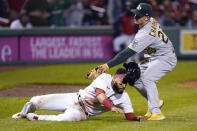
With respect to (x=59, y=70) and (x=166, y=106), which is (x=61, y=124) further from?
(x=59, y=70)

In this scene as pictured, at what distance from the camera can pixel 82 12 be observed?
727 inches

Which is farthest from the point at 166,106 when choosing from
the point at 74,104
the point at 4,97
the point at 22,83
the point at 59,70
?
the point at 59,70

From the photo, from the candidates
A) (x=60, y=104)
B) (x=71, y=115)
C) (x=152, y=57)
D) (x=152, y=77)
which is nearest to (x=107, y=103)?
(x=71, y=115)

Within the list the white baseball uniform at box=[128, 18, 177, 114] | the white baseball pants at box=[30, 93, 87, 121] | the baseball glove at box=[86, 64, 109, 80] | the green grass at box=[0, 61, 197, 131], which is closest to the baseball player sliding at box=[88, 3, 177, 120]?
the white baseball uniform at box=[128, 18, 177, 114]

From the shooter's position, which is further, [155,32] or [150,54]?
[150,54]

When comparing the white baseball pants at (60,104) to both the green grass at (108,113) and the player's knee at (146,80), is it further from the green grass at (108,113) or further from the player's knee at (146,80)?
the player's knee at (146,80)

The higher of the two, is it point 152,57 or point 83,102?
point 152,57

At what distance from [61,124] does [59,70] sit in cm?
849

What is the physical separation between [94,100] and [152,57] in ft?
4.42

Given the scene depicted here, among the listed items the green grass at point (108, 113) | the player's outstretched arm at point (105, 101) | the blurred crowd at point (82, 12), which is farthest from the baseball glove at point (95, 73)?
the blurred crowd at point (82, 12)

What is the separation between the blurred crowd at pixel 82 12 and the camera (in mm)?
17500

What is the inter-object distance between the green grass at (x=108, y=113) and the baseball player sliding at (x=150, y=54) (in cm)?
45

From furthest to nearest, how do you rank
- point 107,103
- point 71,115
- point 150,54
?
point 150,54 < point 71,115 < point 107,103

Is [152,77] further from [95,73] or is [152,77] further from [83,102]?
[83,102]
